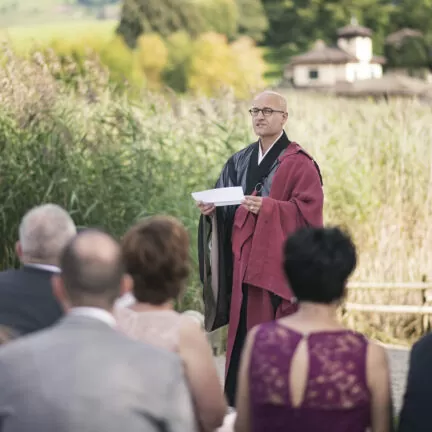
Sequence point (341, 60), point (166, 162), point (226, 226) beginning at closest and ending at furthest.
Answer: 1. point (226, 226)
2. point (166, 162)
3. point (341, 60)

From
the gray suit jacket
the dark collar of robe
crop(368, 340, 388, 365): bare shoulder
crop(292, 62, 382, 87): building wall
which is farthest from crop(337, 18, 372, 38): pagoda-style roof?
the gray suit jacket

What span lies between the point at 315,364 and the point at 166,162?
614 centimetres

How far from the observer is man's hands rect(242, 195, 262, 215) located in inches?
243

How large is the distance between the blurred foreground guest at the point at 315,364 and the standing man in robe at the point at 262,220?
8.66 feet

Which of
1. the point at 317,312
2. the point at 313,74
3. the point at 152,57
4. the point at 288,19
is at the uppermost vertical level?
the point at 288,19

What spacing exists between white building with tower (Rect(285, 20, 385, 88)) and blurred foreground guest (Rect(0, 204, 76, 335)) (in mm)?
71308

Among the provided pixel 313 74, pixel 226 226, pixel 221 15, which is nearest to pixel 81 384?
pixel 226 226

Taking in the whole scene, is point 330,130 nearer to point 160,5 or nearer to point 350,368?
point 350,368

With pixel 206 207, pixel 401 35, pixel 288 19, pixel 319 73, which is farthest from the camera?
pixel 288 19

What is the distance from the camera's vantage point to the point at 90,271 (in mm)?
3154

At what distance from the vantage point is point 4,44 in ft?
31.9

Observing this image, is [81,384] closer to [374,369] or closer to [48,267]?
[374,369]

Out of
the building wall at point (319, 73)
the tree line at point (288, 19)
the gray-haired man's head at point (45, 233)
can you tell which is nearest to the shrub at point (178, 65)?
the tree line at point (288, 19)

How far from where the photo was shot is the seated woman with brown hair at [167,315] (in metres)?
3.59
